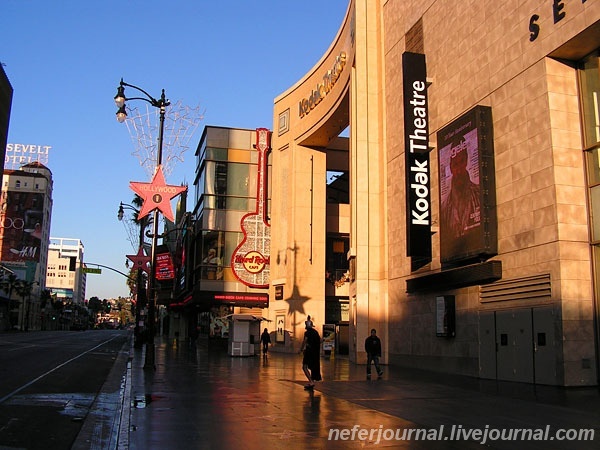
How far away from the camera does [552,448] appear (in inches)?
309

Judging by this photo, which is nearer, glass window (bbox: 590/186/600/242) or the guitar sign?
glass window (bbox: 590/186/600/242)

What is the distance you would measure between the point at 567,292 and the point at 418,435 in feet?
28.9

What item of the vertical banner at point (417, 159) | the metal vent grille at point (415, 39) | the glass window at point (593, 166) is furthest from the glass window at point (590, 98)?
the metal vent grille at point (415, 39)

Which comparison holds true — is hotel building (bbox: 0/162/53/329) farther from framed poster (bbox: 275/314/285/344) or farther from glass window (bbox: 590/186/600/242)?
glass window (bbox: 590/186/600/242)

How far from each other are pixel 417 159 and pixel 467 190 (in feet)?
11.4

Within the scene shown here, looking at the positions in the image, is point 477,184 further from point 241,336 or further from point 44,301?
point 44,301

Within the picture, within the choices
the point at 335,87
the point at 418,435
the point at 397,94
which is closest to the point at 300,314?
the point at 335,87

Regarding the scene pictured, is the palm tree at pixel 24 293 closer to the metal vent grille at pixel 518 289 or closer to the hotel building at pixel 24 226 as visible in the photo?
the hotel building at pixel 24 226

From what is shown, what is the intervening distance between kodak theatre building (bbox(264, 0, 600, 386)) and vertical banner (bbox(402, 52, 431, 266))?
0.06 m

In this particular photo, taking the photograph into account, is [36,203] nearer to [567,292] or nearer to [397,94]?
[397,94]

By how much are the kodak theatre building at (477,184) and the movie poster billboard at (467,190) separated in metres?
0.05

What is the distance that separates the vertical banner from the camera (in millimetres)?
21984

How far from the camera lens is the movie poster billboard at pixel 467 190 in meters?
18.4

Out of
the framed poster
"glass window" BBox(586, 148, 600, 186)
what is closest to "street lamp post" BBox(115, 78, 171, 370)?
"glass window" BBox(586, 148, 600, 186)
